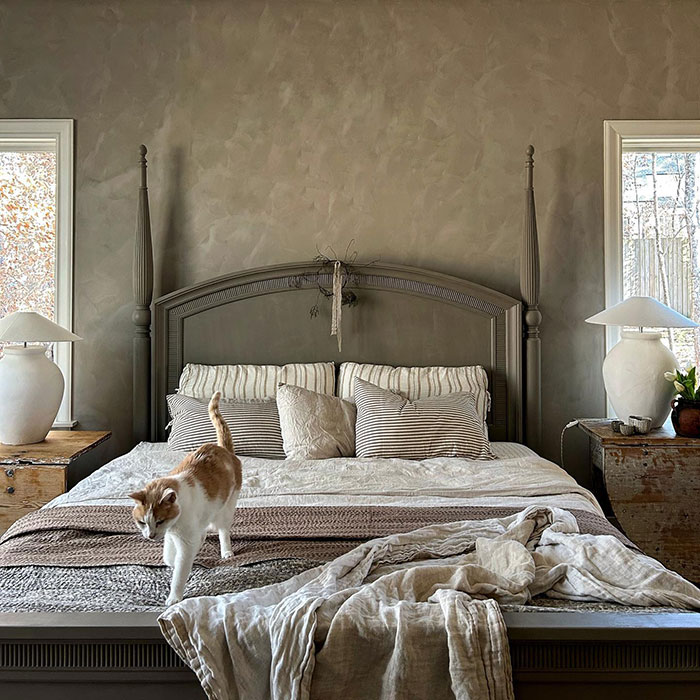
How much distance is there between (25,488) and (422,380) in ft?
5.72

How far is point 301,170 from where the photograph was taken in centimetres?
387

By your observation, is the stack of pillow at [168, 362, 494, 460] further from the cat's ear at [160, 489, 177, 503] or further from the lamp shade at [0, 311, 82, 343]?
the cat's ear at [160, 489, 177, 503]

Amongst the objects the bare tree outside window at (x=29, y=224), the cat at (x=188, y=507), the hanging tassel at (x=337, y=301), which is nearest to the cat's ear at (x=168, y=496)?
the cat at (x=188, y=507)

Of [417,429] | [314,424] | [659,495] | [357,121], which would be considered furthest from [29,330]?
[659,495]

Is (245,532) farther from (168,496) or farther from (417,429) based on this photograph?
(417,429)

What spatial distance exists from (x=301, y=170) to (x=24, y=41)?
1.51 meters

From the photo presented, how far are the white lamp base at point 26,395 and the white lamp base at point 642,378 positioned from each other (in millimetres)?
2479

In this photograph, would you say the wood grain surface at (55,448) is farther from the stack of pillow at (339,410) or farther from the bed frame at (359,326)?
the stack of pillow at (339,410)

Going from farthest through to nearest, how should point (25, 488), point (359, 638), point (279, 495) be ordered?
point (25, 488) → point (279, 495) → point (359, 638)

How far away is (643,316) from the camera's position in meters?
3.41

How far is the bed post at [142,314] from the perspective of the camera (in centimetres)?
373

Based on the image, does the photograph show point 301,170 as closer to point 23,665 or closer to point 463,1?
point 463,1

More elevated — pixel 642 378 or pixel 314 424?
pixel 642 378

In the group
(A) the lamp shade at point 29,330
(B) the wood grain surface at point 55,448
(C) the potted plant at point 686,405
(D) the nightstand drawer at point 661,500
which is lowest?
(D) the nightstand drawer at point 661,500
